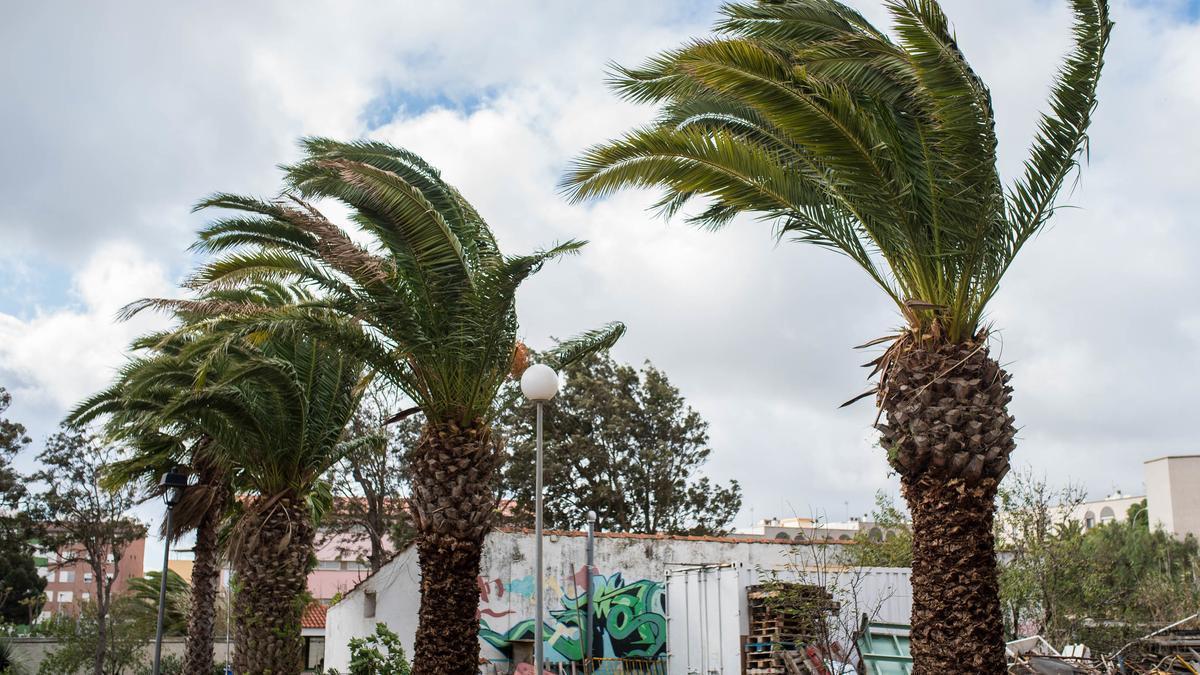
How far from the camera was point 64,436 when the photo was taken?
34.3 m

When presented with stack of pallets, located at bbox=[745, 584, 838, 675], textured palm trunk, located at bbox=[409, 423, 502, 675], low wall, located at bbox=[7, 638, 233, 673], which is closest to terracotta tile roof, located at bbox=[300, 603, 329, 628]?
low wall, located at bbox=[7, 638, 233, 673]

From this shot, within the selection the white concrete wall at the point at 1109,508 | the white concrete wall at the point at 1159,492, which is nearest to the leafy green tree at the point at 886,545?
the white concrete wall at the point at 1159,492

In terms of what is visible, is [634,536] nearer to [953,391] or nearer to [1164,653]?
[1164,653]

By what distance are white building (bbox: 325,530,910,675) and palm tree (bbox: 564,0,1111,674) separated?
12719 mm

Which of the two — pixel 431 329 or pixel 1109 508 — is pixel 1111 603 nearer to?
pixel 431 329

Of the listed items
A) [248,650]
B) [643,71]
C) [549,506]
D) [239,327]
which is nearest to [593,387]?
[549,506]

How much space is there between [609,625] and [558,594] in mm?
1344

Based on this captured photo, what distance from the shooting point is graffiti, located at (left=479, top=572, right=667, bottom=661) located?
72.3 ft

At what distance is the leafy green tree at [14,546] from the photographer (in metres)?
37.2

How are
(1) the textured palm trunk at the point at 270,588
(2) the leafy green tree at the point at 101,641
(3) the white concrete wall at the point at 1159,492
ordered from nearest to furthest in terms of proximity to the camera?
(1) the textured palm trunk at the point at 270,588 < (2) the leafy green tree at the point at 101,641 < (3) the white concrete wall at the point at 1159,492

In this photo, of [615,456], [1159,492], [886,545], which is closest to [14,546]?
[615,456]

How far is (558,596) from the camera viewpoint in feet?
73.6

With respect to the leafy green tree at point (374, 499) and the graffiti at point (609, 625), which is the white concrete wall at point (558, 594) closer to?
the graffiti at point (609, 625)

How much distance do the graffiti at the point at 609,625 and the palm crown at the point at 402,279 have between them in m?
10.2
